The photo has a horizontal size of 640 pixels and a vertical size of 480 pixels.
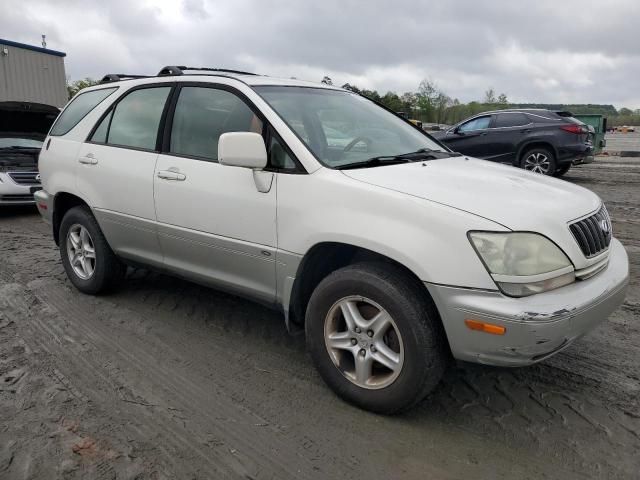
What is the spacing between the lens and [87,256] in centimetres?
447

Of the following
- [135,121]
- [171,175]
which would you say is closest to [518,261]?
[171,175]

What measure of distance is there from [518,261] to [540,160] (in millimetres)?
9849

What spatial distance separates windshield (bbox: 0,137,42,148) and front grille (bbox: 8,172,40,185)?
0.89 m

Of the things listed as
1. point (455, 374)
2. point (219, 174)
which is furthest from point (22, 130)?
point (455, 374)

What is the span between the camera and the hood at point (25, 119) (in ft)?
28.2

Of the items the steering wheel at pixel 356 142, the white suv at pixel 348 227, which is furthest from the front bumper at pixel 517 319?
the steering wheel at pixel 356 142

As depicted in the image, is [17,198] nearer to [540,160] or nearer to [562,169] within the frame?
[540,160]

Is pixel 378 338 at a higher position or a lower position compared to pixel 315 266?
lower

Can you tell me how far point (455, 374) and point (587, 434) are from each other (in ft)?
2.60

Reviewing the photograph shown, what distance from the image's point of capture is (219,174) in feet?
10.7

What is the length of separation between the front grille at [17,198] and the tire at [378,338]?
6.97 meters

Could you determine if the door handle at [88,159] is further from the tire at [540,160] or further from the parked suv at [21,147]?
the tire at [540,160]

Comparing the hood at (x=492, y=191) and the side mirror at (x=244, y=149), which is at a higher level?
the side mirror at (x=244, y=149)

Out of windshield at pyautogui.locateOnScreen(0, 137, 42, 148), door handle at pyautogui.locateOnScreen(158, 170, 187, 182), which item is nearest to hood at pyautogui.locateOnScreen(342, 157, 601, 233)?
door handle at pyautogui.locateOnScreen(158, 170, 187, 182)
